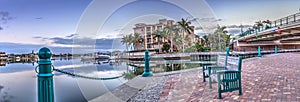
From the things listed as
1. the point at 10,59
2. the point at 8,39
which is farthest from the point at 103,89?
the point at 8,39

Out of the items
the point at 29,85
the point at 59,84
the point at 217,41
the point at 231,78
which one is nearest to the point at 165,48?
the point at 217,41

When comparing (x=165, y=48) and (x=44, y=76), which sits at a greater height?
(x=165, y=48)

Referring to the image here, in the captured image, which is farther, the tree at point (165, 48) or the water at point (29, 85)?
the tree at point (165, 48)

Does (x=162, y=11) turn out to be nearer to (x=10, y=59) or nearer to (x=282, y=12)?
(x=10, y=59)

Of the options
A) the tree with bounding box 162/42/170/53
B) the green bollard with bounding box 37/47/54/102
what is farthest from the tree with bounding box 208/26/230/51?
the green bollard with bounding box 37/47/54/102

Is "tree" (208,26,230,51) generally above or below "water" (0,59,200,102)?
above

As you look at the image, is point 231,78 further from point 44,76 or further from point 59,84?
point 59,84

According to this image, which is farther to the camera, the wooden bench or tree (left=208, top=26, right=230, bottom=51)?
tree (left=208, top=26, right=230, bottom=51)

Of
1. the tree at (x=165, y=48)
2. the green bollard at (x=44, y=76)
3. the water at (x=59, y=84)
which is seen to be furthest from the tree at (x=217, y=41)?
the green bollard at (x=44, y=76)

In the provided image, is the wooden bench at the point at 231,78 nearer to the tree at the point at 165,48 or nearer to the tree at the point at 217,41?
the tree at the point at 165,48

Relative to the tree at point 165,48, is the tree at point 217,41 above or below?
above

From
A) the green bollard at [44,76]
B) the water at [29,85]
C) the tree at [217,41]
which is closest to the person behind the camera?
the green bollard at [44,76]

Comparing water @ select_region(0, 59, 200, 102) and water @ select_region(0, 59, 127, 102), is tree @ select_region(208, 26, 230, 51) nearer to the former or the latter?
water @ select_region(0, 59, 200, 102)

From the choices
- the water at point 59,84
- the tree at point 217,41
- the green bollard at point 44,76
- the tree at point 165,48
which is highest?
the tree at point 217,41
